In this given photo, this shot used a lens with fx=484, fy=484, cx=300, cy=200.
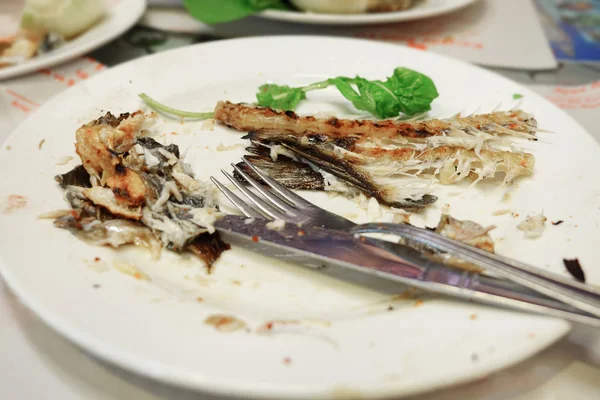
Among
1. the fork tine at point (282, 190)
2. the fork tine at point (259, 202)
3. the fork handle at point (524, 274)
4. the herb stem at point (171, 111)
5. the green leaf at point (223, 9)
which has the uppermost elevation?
the green leaf at point (223, 9)

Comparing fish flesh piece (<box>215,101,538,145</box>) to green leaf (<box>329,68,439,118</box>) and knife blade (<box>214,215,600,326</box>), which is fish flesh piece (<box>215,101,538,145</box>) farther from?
knife blade (<box>214,215,600,326</box>)

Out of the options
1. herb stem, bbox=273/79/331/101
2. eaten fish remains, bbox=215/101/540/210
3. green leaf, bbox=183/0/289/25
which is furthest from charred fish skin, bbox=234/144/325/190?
green leaf, bbox=183/0/289/25

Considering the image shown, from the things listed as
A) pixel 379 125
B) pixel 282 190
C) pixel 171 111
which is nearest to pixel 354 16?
pixel 379 125

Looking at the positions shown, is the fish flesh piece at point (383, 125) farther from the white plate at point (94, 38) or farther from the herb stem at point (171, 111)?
the white plate at point (94, 38)

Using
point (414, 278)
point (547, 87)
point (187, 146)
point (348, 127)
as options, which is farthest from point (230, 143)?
point (547, 87)

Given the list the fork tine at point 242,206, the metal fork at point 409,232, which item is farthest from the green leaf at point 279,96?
the fork tine at point 242,206
